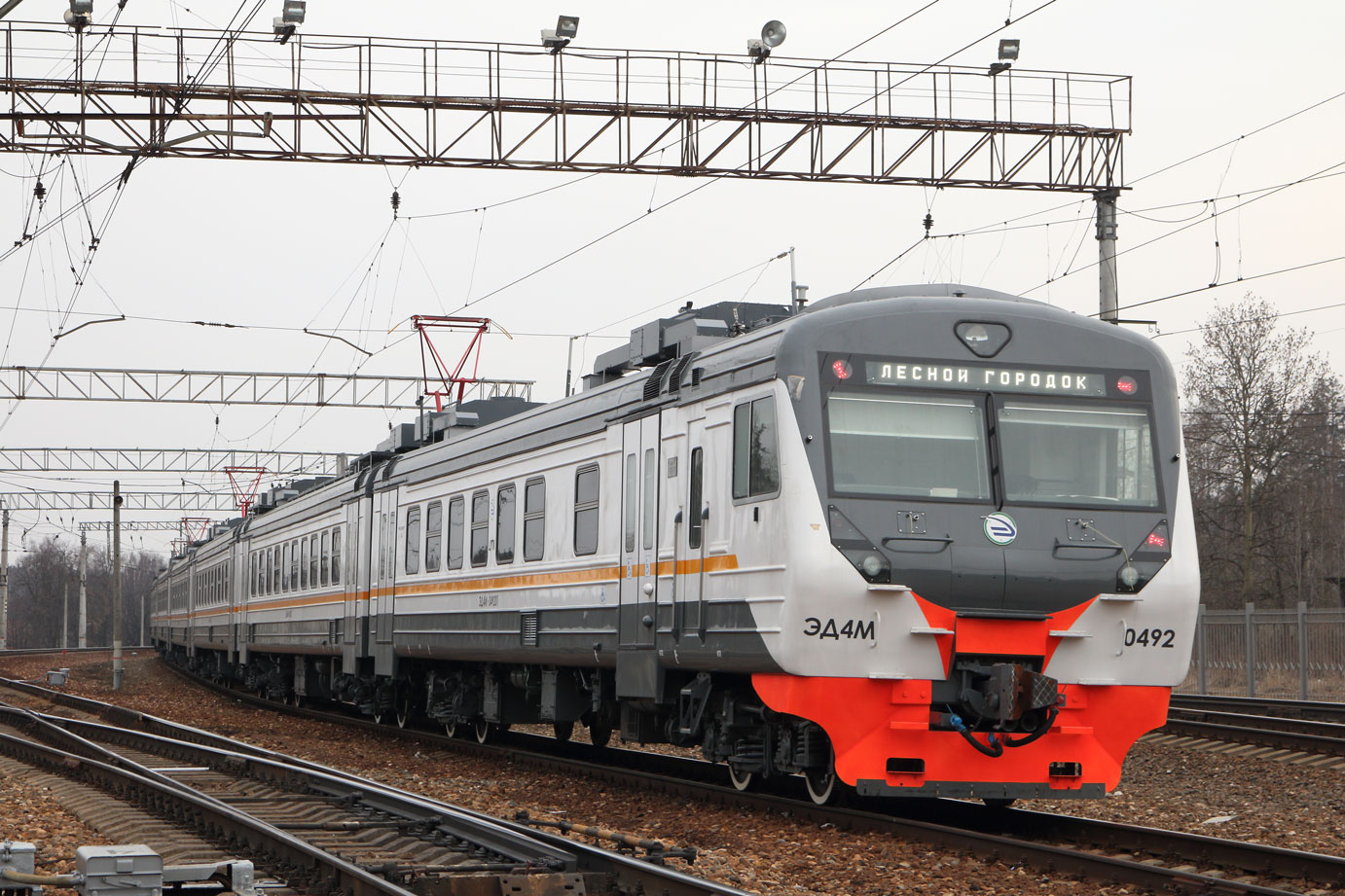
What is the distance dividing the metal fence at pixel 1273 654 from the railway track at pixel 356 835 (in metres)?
16.7

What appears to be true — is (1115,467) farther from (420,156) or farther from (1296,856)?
(420,156)

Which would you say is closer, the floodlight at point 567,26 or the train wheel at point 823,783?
the train wheel at point 823,783

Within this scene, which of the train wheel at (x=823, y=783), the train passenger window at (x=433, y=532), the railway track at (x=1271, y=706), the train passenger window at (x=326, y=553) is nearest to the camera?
the train wheel at (x=823, y=783)

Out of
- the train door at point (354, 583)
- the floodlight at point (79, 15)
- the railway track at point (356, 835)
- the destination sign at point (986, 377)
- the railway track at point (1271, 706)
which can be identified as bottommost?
the railway track at point (1271, 706)

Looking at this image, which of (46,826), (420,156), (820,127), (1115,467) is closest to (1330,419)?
(820,127)

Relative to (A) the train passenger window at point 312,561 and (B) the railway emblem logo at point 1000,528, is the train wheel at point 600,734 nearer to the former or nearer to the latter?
(B) the railway emblem logo at point 1000,528

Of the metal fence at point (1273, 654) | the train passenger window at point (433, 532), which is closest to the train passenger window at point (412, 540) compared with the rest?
the train passenger window at point (433, 532)

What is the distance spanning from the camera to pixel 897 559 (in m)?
10.4

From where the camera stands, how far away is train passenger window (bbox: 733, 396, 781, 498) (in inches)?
426

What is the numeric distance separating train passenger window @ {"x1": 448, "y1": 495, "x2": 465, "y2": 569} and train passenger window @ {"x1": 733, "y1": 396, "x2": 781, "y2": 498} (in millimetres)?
7326

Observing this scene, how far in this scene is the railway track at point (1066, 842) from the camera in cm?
869

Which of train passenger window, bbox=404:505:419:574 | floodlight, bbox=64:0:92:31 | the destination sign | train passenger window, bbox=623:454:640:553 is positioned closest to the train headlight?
the destination sign

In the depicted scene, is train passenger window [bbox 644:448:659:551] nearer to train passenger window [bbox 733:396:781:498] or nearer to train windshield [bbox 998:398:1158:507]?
train passenger window [bbox 733:396:781:498]

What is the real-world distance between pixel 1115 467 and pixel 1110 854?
265 cm
